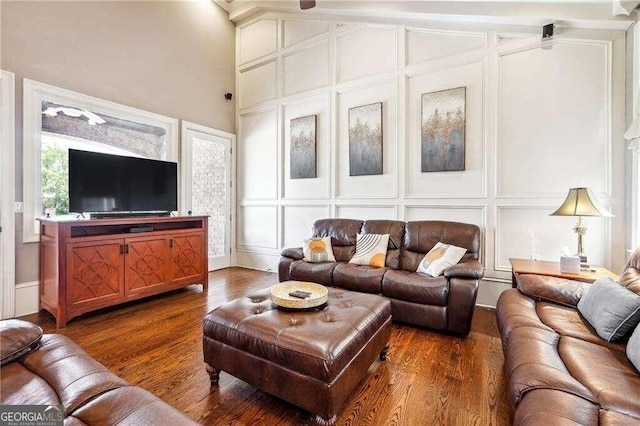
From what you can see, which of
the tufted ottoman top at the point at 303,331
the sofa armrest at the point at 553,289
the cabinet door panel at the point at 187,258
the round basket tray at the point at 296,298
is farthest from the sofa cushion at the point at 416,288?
the cabinet door panel at the point at 187,258

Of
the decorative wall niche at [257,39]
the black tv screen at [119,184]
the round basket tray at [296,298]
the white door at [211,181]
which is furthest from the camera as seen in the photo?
the decorative wall niche at [257,39]

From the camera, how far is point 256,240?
5.18 metres

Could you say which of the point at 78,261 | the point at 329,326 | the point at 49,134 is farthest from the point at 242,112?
the point at 329,326

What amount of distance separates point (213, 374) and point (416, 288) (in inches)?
70.7

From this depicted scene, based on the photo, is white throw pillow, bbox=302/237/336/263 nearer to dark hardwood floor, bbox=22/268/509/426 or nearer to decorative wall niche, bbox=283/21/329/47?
dark hardwood floor, bbox=22/268/509/426

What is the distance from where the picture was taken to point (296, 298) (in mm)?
1903

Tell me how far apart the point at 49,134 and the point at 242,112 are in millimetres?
2806

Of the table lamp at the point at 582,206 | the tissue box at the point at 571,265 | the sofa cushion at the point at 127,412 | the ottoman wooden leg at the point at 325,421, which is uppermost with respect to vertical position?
the table lamp at the point at 582,206

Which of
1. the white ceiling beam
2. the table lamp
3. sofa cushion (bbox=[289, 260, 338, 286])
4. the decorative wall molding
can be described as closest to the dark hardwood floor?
the decorative wall molding

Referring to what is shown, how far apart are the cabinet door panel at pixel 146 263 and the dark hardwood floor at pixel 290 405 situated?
1.03ft

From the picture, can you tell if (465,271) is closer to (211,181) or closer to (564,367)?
(564,367)

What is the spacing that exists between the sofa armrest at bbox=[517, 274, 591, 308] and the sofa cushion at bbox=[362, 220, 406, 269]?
1316mm

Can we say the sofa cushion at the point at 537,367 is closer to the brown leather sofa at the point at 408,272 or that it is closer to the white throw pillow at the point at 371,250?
the brown leather sofa at the point at 408,272

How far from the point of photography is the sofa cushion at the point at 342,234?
12.0 feet
